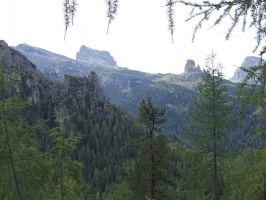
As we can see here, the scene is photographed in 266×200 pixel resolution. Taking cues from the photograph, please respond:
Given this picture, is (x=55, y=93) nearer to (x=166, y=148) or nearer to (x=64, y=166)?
(x=166, y=148)

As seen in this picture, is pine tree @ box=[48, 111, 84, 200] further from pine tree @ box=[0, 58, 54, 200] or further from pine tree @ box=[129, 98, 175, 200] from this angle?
pine tree @ box=[129, 98, 175, 200]

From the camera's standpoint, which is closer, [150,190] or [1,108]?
[1,108]

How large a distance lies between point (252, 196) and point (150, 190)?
8173 mm

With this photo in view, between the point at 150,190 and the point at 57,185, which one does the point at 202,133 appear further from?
the point at 57,185

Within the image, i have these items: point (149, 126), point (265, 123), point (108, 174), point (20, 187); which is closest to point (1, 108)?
point (20, 187)

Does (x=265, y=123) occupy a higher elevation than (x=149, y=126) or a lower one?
higher

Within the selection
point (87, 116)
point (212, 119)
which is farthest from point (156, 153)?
point (87, 116)

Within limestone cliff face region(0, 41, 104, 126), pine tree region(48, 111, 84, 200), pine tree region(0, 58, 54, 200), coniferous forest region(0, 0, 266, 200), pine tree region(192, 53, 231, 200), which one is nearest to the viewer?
coniferous forest region(0, 0, 266, 200)

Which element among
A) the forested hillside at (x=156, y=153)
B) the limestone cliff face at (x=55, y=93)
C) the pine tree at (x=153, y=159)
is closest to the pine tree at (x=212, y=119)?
the forested hillside at (x=156, y=153)

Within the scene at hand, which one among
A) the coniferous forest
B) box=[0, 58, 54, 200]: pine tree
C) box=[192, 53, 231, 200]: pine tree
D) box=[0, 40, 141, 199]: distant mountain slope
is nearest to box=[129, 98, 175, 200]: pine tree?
the coniferous forest

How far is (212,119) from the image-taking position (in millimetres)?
23922

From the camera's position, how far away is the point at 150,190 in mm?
25016

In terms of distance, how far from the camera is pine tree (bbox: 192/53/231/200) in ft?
77.7

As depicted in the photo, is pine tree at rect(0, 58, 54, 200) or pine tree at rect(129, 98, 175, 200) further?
pine tree at rect(129, 98, 175, 200)
